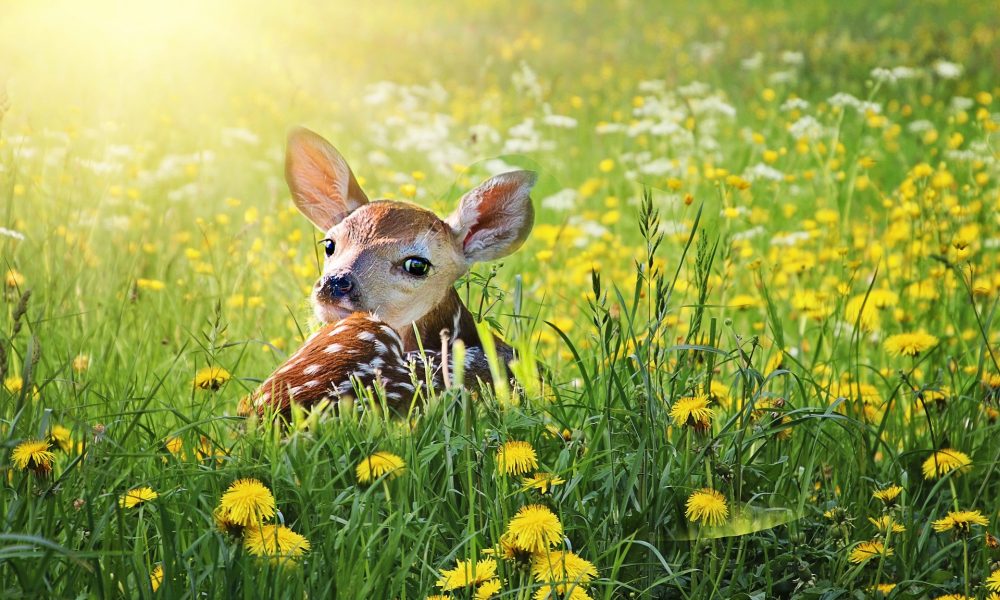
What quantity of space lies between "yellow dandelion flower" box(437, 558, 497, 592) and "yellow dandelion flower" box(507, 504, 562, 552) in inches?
3.6

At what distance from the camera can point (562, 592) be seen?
104 inches

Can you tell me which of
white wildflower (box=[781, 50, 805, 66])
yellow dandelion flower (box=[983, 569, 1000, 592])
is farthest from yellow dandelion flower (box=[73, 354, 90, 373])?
white wildflower (box=[781, 50, 805, 66])

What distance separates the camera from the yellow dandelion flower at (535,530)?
8.45ft

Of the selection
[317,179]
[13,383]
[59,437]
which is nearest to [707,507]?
[59,437]

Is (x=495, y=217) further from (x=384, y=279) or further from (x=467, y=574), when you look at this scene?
(x=467, y=574)

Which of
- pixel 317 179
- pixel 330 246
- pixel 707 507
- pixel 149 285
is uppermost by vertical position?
pixel 317 179

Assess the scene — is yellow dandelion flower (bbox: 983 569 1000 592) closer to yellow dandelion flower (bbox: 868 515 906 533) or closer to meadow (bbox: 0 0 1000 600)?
meadow (bbox: 0 0 1000 600)

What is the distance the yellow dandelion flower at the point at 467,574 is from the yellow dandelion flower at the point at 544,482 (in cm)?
20

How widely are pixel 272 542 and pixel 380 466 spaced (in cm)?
37

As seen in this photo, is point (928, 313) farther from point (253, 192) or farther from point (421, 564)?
point (253, 192)

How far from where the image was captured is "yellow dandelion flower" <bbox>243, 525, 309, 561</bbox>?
2592 mm

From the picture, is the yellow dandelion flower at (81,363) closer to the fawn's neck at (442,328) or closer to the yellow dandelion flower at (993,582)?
the fawn's neck at (442,328)

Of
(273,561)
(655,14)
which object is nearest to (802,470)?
(273,561)

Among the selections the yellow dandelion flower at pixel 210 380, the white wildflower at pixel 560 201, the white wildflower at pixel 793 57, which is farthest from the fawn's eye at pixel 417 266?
the white wildflower at pixel 793 57
